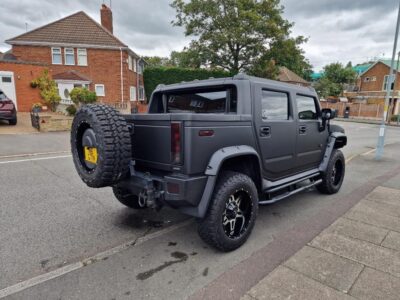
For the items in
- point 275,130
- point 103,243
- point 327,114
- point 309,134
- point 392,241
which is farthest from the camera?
point 327,114

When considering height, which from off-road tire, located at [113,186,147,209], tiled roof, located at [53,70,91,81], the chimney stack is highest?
the chimney stack

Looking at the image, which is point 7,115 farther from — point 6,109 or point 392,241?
point 392,241

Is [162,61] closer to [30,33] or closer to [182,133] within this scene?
[30,33]

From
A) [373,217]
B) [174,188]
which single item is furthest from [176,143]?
[373,217]

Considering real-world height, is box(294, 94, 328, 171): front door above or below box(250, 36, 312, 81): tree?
below

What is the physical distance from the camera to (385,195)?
510 centimetres

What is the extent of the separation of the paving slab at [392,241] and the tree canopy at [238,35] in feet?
76.7

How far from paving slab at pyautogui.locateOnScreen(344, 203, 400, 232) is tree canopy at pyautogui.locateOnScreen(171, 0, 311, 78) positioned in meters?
22.6

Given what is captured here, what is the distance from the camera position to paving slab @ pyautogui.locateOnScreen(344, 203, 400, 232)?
12.4 ft

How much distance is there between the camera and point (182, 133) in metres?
2.55

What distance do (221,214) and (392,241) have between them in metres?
2.27

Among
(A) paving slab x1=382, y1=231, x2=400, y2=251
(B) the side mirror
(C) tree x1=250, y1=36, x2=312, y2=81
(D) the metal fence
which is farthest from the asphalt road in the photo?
(D) the metal fence

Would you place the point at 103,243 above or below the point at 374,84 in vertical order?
below

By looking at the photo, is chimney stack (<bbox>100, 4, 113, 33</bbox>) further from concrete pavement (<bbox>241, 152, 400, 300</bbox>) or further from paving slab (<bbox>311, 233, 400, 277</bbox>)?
paving slab (<bbox>311, 233, 400, 277</bbox>)
